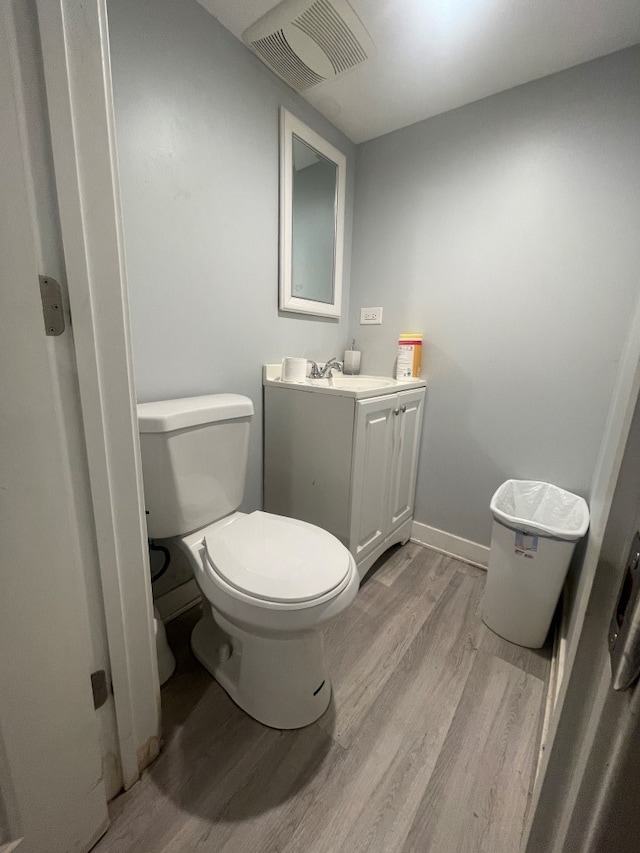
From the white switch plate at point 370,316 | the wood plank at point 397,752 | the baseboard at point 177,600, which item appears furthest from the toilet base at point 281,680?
the white switch plate at point 370,316

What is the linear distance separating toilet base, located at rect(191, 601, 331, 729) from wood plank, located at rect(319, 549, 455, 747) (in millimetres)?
71

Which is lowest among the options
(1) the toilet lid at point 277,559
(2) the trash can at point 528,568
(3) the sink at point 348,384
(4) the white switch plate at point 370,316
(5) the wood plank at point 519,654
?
(5) the wood plank at point 519,654

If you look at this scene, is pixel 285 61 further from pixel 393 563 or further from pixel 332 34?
pixel 393 563

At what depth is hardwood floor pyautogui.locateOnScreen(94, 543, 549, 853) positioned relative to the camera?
2.45 ft

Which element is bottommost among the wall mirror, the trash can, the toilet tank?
the trash can

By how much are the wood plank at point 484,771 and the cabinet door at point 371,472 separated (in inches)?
22.7

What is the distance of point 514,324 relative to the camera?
144cm

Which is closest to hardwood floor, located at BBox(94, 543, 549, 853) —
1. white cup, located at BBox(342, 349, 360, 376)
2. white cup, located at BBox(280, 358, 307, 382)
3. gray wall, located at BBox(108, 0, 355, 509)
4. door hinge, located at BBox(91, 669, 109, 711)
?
door hinge, located at BBox(91, 669, 109, 711)

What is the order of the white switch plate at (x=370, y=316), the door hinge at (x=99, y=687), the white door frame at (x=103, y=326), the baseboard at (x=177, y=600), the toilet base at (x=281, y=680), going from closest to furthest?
the white door frame at (x=103, y=326) < the door hinge at (x=99, y=687) < the toilet base at (x=281, y=680) < the baseboard at (x=177, y=600) < the white switch plate at (x=370, y=316)

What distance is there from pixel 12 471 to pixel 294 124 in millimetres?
1615

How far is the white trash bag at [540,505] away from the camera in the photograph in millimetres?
1271

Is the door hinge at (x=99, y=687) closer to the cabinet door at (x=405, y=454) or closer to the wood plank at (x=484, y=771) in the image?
the wood plank at (x=484, y=771)

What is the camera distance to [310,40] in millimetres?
1138

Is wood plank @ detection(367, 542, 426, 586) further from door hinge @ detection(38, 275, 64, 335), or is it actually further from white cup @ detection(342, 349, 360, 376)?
door hinge @ detection(38, 275, 64, 335)
